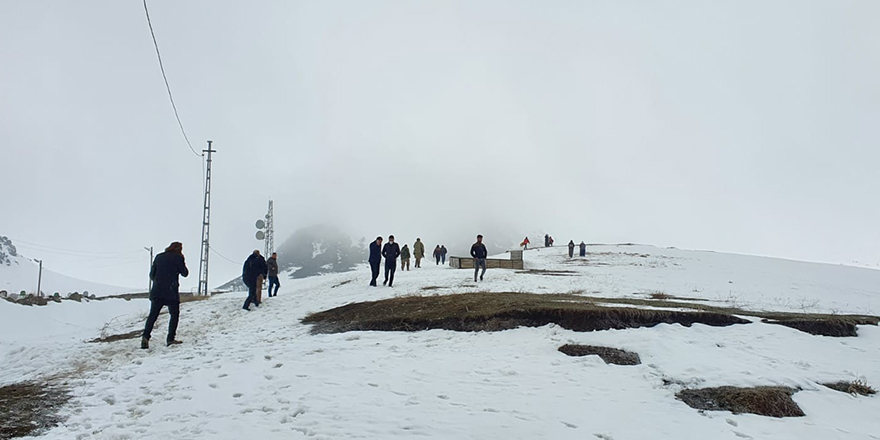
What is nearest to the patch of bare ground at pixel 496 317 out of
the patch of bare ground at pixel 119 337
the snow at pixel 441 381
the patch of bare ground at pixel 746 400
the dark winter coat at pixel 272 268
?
the snow at pixel 441 381

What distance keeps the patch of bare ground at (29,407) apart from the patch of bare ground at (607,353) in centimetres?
774

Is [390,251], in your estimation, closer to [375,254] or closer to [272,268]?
[375,254]

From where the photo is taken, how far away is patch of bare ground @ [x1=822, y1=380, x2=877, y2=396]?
6.80 m

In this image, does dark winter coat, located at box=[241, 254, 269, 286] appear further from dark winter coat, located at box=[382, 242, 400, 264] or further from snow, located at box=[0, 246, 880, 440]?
dark winter coat, located at box=[382, 242, 400, 264]

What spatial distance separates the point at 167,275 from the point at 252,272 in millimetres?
6060

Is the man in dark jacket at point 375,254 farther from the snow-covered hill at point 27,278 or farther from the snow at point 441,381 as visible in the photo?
the snow-covered hill at point 27,278

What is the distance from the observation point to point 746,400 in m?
6.24

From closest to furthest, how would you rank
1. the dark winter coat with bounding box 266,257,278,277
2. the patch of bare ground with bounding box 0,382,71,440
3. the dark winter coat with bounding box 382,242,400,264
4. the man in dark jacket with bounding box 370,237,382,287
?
the patch of bare ground with bounding box 0,382,71,440, the man in dark jacket with bounding box 370,237,382,287, the dark winter coat with bounding box 382,242,400,264, the dark winter coat with bounding box 266,257,278,277

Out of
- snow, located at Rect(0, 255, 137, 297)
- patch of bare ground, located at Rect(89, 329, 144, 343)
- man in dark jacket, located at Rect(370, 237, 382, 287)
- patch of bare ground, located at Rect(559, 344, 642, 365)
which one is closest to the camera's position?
patch of bare ground, located at Rect(559, 344, 642, 365)

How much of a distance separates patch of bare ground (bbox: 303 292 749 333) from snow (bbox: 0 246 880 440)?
1.52 ft

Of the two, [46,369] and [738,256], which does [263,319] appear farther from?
[738,256]

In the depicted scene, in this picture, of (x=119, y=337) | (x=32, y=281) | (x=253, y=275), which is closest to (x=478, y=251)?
(x=253, y=275)

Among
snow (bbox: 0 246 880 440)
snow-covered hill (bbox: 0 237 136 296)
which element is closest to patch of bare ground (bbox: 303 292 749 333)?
snow (bbox: 0 246 880 440)

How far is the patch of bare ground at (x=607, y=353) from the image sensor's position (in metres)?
8.20
